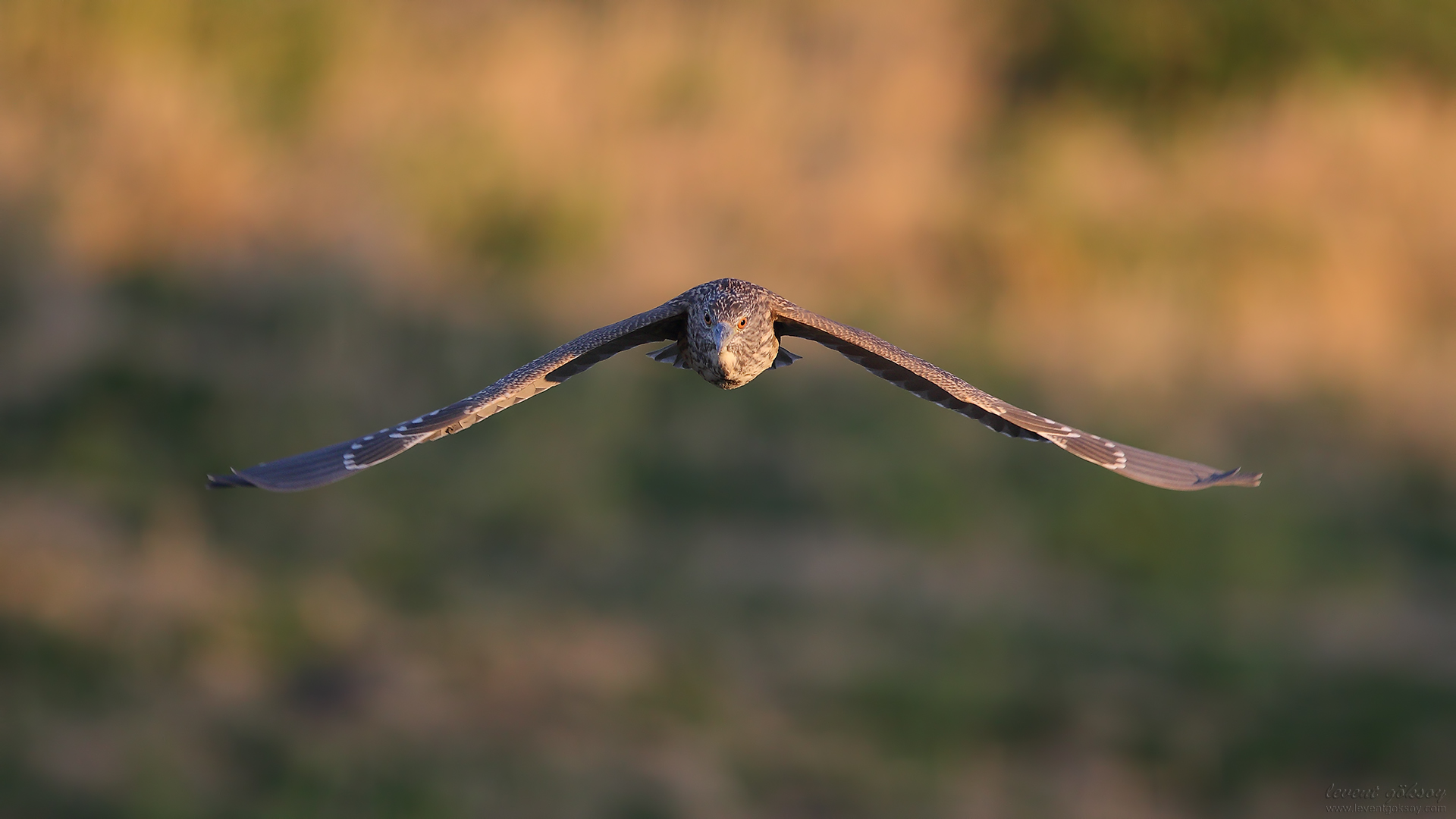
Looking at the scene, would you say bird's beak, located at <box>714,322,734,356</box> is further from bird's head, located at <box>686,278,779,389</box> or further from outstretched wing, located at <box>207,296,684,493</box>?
outstretched wing, located at <box>207,296,684,493</box>

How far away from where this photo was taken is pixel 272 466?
5883 millimetres

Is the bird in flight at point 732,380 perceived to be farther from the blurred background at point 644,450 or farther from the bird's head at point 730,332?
the blurred background at point 644,450

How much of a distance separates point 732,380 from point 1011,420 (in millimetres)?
1233

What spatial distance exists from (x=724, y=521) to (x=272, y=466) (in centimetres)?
787

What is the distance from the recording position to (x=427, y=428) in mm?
6066

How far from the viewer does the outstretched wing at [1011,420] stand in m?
6.45

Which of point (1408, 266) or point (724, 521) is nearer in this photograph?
point (724, 521)

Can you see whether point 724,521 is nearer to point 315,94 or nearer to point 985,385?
point 985,385

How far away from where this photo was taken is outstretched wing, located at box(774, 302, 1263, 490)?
254 inches

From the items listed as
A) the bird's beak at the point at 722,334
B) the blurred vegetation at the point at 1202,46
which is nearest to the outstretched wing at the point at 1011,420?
the bird's beak at the point at 722,334

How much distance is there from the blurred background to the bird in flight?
6239 mm


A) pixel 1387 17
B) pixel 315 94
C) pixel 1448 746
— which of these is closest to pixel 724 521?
pixel 315 94

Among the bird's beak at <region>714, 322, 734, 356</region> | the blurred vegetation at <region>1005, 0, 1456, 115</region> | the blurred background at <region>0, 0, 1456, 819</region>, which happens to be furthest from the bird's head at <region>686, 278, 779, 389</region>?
the blurred vegetation at <region>1005, 0, 1456, 115</region>

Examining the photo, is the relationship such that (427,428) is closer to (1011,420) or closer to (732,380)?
(732,380)
